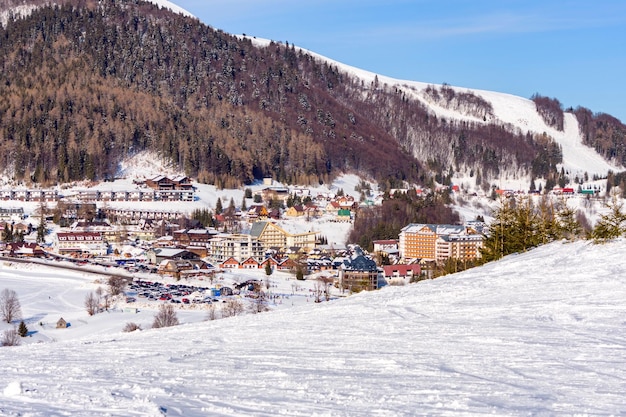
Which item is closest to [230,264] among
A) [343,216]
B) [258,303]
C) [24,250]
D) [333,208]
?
[24,250]

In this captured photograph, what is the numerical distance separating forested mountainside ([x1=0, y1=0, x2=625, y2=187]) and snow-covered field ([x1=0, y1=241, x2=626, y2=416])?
68.8 meters

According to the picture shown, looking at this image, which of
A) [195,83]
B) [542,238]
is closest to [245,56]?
[195,83]

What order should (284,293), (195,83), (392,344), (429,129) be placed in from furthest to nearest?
(429,129) → (195,83) → (284,293) → (392,344)

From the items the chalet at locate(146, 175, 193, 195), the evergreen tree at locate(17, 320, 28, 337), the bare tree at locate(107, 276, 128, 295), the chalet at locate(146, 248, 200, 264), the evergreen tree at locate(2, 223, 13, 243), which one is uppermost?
the chalet at locate(146, 175, 193, 195)

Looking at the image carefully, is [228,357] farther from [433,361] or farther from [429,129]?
[429,129]

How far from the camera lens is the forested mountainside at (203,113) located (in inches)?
3280

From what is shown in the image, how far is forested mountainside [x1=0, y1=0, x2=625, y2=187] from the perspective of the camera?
83.3 meters

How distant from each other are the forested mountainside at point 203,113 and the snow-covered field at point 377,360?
226 ft

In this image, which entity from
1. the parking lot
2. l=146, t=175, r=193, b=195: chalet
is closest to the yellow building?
l=146, t=175, r=193, b=195: chalet

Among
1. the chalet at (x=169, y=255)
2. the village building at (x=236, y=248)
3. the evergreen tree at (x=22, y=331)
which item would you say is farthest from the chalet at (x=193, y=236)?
the evergreen tree at (x=22, y=331)

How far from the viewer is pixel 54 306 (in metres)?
34.0

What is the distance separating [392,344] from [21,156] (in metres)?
76.0

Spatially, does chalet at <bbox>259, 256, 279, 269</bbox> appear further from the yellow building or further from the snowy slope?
the snowy slope

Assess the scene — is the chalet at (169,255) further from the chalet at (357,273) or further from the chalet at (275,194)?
the chalet at (275,194)
